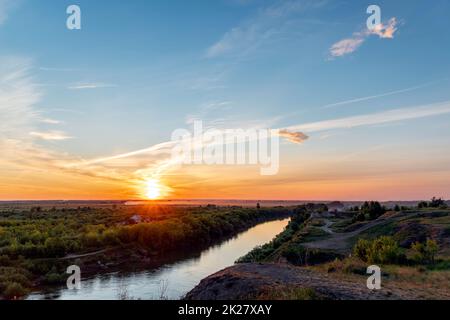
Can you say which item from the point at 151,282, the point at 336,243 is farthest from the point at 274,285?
the point at 336,243

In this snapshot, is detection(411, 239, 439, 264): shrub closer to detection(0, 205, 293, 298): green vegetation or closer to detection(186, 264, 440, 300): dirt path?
detection(186, 264, 440, 300): dirt path

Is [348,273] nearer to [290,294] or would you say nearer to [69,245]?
[290,294]

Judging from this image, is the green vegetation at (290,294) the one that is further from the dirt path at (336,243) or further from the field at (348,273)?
the dirt path at (336,243)

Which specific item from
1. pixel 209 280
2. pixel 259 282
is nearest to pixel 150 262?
pixel 209 280

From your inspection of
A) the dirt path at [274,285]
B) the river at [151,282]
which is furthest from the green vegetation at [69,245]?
the dirt path at [274,285]

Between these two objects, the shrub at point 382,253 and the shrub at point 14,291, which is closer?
the shrub at point 382,253

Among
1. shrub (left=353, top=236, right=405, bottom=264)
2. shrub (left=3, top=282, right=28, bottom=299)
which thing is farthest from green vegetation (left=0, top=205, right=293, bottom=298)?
shrub (left=353, top=236, right=405, bottom=264)

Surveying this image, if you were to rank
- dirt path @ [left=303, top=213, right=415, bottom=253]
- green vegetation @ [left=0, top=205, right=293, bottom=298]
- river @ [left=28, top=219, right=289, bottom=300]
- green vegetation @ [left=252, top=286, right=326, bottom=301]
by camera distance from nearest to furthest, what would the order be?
green vegetation @ [left=252, top=286, right=326, bottom=301] → river @ [left=28, top=219, right=289, bottom=300] → green vegetation @ [left=0, top=205, right=293, bottom=298] → dirt path @ [left=303, top=213, right=415, bottom=253]
